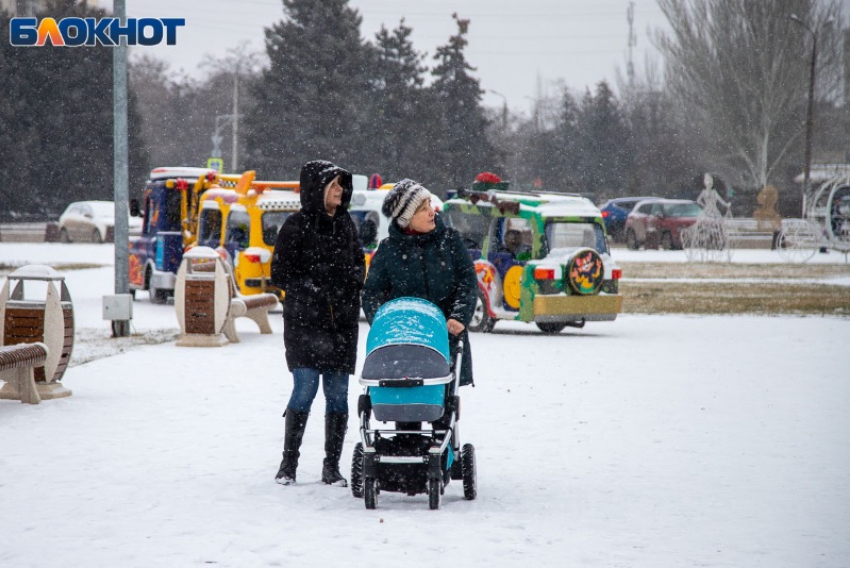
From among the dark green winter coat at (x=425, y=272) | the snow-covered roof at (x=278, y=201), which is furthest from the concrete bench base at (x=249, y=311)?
the dark green winter coat at (x=425, y=272)

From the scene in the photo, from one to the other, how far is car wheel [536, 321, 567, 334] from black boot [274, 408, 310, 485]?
11.2m

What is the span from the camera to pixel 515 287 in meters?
17.5

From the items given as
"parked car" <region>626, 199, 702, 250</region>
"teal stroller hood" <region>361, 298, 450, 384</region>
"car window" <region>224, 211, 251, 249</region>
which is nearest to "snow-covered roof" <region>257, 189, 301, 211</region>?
"car window" <region>224, 211, 251, 249</region>

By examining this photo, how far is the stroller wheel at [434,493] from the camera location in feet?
21.7

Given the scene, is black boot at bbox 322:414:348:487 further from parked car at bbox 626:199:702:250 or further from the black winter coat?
parked car at bbox 626:199:702:250

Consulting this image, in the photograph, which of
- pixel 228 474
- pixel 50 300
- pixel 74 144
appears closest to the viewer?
pixel 228 474

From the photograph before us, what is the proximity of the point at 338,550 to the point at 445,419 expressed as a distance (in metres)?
1.28

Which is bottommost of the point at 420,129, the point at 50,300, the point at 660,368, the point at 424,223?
the point at 660,368

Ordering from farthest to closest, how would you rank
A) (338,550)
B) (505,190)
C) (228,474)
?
(505,190) → (228,474) → (338,550)

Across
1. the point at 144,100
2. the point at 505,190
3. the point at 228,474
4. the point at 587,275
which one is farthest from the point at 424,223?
the point at 144,100

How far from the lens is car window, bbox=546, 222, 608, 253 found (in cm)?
1744

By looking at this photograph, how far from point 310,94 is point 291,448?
5871cm

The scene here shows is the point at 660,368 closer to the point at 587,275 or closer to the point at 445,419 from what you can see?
the point at 587,275

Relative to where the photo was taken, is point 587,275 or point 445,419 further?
point 587,275
